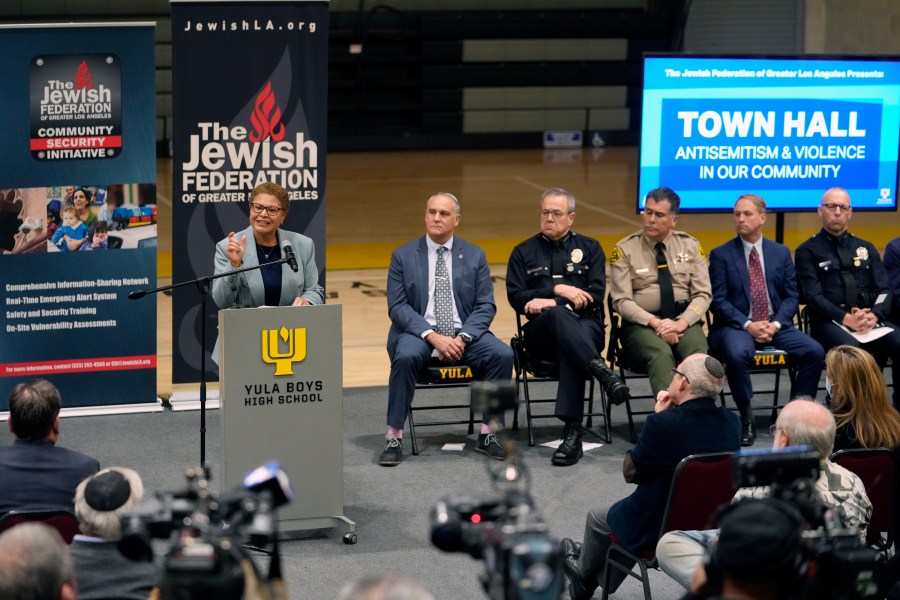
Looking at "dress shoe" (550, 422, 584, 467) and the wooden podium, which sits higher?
the wooden podium

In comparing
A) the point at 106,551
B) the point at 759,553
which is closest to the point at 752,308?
the point at 759,553

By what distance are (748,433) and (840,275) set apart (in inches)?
45.3

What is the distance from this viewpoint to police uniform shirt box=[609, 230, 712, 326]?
7012 mm

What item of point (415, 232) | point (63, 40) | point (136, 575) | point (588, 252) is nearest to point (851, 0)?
point (415, 232)

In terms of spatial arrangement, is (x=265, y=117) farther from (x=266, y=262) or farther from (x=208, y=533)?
(x=208, y=533)

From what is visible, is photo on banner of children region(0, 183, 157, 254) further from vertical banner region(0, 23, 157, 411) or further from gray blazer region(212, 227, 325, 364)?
gray blazer region(212, 227, 325, 364)

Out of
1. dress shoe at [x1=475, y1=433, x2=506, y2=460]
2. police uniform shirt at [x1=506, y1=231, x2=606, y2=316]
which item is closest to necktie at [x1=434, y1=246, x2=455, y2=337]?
police uniform shirt at [x1=506, y1=231, x2=606, y2=316]

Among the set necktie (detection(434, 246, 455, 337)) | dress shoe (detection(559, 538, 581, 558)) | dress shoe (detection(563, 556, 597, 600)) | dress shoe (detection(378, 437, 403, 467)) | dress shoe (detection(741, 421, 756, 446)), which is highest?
necktie (detection(434, 246, 455, 337))

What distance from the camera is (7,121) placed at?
678cm

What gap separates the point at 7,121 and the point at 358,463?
2.59 m

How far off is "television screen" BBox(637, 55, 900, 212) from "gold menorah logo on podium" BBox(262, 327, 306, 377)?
3102 millimetres

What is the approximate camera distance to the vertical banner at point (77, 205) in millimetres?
6812

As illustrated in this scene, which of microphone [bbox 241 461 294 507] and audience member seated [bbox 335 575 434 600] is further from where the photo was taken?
microphone [bbox 241 461 294 507]

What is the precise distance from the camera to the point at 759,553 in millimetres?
2711
